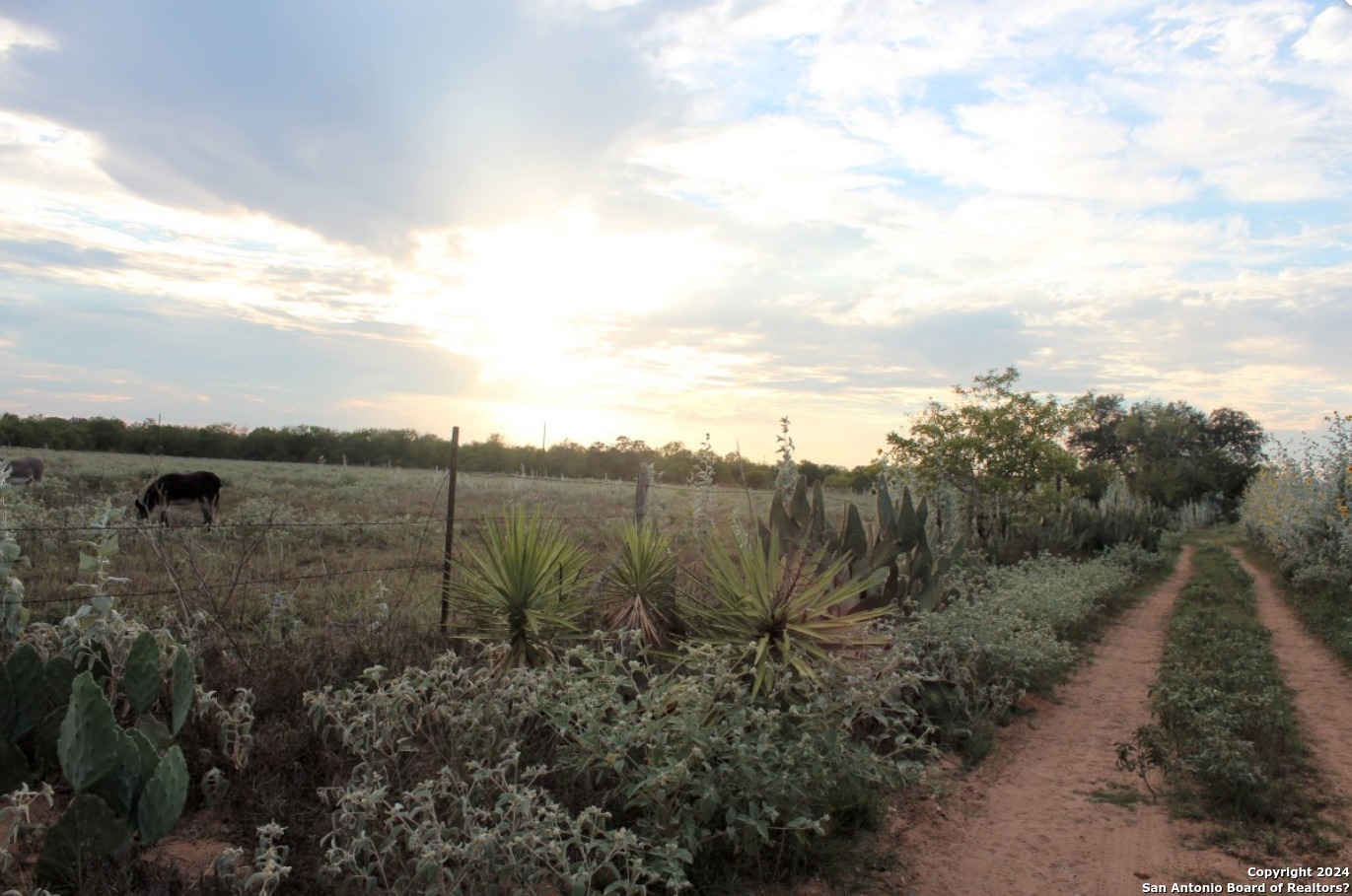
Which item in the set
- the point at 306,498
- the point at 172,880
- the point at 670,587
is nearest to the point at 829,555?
the point at 670,587

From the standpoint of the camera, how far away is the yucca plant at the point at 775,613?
569cm

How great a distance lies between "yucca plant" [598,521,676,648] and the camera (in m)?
6.54

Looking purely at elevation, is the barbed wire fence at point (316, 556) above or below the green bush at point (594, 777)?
above

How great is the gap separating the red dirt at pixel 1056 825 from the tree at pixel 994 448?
31.1 ft

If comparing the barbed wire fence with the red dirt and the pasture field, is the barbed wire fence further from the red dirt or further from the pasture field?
the red dirt

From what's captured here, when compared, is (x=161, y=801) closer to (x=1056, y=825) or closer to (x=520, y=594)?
(x=520, y=594)

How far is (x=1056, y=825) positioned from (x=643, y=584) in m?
3.15

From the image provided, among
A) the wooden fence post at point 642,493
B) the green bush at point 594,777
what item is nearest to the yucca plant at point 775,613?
the green bush at point 594,777

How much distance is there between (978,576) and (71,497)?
13.8 metres

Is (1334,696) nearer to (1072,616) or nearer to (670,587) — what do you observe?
(1072,616)

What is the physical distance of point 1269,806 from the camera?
506cm

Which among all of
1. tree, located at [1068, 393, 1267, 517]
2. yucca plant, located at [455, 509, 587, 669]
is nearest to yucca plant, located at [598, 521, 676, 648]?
yucca plant, located at [455, 509, 587, 669]

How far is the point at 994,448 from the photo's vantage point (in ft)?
57.2

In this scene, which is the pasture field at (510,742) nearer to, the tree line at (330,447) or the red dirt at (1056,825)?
the red dirt at (1056,825)
